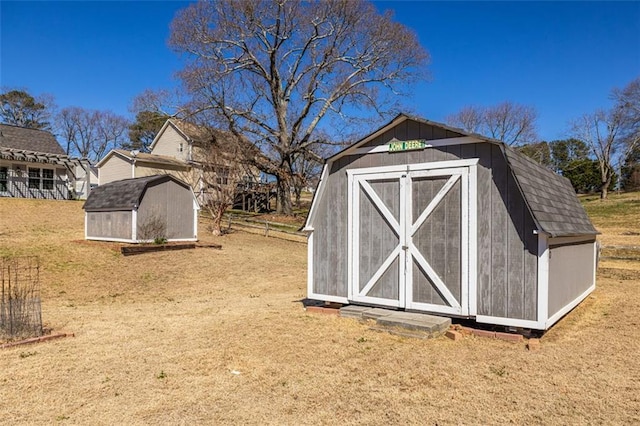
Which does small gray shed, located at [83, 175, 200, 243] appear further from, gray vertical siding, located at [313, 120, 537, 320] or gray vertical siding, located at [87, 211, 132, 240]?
gray vertical siding, located at [313, 120, 537, 320]

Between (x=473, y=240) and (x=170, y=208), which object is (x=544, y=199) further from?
(x=170, y=208)

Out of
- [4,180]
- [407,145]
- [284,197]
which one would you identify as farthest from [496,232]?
[4,180]

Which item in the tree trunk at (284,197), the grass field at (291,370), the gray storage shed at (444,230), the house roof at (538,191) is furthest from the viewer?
the tree trunk at (284,197)

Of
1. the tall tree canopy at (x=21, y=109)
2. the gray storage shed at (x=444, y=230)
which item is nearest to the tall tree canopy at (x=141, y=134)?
the tall tree canopy at (x=21, y=109)

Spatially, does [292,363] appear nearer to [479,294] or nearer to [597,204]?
[479,294]

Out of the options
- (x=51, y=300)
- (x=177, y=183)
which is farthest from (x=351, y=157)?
(x=177, y=183)

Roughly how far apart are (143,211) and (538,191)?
12831 mm

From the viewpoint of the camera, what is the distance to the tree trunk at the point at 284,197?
96.3 feet

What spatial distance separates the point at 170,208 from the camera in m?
16.5

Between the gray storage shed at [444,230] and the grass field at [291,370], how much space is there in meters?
0.64

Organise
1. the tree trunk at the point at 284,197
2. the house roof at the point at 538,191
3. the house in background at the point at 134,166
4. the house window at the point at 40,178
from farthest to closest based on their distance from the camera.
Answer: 1. the house in background at the point at 134,166
2. the tree trunk at the point at 284,197
3. the house window at the point at 40,178
4. the house roof at the point at 538,191

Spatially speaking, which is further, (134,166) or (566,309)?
(134,166)

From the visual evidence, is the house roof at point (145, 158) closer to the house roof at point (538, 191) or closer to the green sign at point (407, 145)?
the house roof at point (538, 191)

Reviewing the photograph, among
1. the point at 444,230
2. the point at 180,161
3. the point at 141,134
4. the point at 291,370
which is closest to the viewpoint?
the point at 291,370
